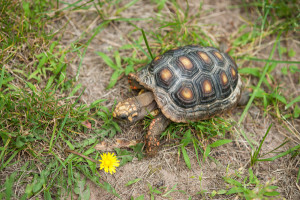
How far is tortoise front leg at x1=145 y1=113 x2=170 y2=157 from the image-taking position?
2.90m

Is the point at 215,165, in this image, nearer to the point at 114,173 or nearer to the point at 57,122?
the point at 114,173

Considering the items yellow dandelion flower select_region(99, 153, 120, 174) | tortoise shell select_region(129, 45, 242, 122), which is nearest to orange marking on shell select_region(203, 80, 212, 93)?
tortoise shell select_region(129, 45, 242, 122)

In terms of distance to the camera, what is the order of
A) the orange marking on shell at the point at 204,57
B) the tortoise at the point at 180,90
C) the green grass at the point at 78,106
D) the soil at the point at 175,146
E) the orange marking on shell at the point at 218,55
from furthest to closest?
the orange marking on shell at the point at 218,55 → the orange marking on shell at the point at 204,57 → the tortoise at the point at 180,90 → the soil at the point at 175,146 → the green grass at the point at 78,106

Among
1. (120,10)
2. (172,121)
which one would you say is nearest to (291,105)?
(172,121)

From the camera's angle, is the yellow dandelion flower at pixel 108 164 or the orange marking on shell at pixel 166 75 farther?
the orange marking on shell at pixel 166 75

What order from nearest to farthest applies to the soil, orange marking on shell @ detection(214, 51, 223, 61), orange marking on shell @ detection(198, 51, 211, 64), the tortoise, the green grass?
1. the green grass
2. the soil
3. the tortoise
4. orange marking on shell @ detection(198, 51, 211, 64)
5. orange marking on shell @ detection(214, 51, 223, 61)

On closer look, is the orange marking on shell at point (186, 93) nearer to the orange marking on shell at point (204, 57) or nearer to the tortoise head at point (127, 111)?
the orange marking on shell at point (204, 57)

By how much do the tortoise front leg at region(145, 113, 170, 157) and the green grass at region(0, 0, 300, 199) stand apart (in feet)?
0.41

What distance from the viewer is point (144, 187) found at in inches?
110

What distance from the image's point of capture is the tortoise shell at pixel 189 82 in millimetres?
3002

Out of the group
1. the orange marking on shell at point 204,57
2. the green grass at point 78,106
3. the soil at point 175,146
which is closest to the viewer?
the green grass at point 78,106

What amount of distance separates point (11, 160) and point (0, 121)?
447 millimetres

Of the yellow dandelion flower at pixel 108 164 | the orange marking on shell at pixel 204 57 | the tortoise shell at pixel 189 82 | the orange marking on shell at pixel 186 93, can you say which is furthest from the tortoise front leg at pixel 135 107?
the orange marking on shell at pixel 204 57

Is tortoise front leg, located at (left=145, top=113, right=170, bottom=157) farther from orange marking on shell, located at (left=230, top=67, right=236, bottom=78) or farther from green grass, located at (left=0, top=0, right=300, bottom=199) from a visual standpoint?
orange marking on shell, located at (left=230, top=67, right=236, bottom=78)
